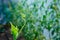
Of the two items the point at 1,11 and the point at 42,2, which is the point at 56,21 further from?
the point at 1,11

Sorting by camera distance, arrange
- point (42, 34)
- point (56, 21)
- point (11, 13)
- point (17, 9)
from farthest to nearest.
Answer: point (11, 13)
point (17, 9)
point (42, 34)
point (56, 21)

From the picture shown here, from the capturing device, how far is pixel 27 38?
328 centimetres

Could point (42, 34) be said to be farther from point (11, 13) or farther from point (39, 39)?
point (11, 13)

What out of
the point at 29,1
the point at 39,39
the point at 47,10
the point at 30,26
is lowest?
the point at 39,39

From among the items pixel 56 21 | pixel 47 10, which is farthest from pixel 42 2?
pixel 56 21

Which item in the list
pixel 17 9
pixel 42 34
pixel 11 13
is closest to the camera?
pixel 42 34

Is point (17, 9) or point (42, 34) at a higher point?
point (17, 9)

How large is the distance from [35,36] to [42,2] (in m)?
0.62

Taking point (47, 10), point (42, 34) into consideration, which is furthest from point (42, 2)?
point (42, 34)

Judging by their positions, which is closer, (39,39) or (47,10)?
(47,10)

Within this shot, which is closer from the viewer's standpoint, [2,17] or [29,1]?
[29,1]

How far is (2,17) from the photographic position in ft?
12.6

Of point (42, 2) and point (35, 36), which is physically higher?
point (42, 2)

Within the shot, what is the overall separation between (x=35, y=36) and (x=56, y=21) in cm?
54
